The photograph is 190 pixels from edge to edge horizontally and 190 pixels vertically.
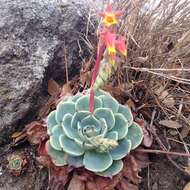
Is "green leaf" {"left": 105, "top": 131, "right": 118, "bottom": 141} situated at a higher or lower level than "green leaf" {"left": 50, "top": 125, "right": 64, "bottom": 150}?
higher

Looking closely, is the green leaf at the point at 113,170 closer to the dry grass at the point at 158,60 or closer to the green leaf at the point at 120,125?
the green leaf at the point at 120,125

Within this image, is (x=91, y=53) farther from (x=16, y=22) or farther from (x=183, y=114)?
(x=183, y=114)

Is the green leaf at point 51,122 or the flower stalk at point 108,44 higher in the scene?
the flower stalk at point 108,44

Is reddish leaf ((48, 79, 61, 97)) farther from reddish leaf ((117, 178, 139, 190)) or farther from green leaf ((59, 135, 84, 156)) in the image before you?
reddish leaf ((117, 178, 139, 190))

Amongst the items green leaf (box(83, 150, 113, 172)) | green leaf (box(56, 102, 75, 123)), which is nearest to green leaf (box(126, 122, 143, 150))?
green leaf (box(83, 150, 113, 172))

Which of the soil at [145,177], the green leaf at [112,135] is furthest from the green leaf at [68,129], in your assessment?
the soil at [145,177]

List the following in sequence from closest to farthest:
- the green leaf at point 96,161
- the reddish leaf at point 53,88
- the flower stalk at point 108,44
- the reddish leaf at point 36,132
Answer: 1. the flower stalk at point 108,44
2. the green leaf at point 96,161
3. the reddish leaf at point 36,132
4. the reddish leaf at point 53,88

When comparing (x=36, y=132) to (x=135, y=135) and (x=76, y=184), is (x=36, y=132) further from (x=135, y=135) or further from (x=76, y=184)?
(x=135, y=135)
